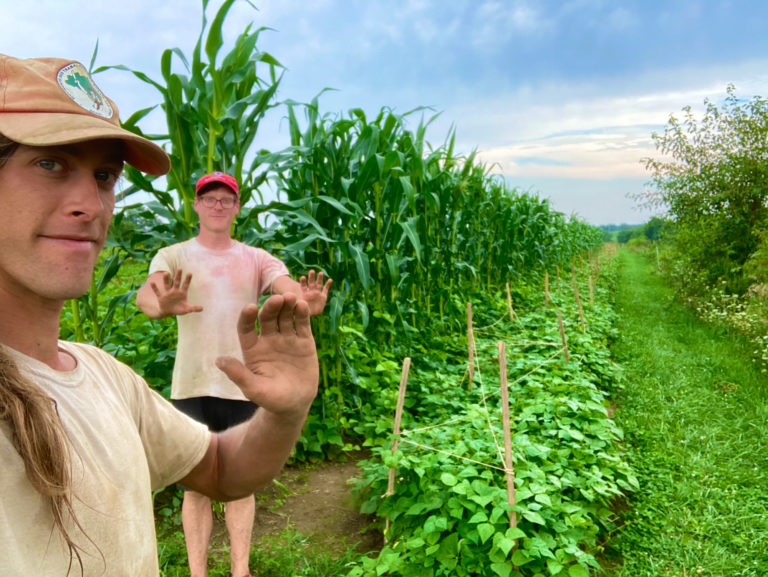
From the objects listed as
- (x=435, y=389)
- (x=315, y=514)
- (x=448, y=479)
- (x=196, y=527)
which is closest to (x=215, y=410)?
(x=196, y=527)

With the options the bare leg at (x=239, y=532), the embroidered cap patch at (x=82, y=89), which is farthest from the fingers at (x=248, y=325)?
the bare leg at (x=239, y=532)

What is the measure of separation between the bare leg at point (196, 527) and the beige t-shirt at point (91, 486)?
6.55 feet

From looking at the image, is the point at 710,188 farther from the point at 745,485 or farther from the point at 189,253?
the point at 189,253

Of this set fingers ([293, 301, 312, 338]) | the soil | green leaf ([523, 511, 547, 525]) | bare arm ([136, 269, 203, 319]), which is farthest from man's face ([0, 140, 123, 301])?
the soil

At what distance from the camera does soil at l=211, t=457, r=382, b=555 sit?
360 cm

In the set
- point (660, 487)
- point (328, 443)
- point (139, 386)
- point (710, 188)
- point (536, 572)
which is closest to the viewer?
point (139, 386)

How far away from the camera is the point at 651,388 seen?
6605 millimetres

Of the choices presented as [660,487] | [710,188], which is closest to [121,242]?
[660,487]

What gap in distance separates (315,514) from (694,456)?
3.23m

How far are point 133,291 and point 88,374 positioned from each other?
2664 mm

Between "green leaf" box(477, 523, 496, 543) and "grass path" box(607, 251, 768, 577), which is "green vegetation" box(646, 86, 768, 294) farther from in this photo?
"green leaf" box(477, 523, 496, 543)

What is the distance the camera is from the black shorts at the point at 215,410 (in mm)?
2859

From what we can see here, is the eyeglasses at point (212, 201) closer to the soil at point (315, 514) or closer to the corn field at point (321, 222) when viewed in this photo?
the corn field at point (321, 222)

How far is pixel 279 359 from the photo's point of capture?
3.64ft
